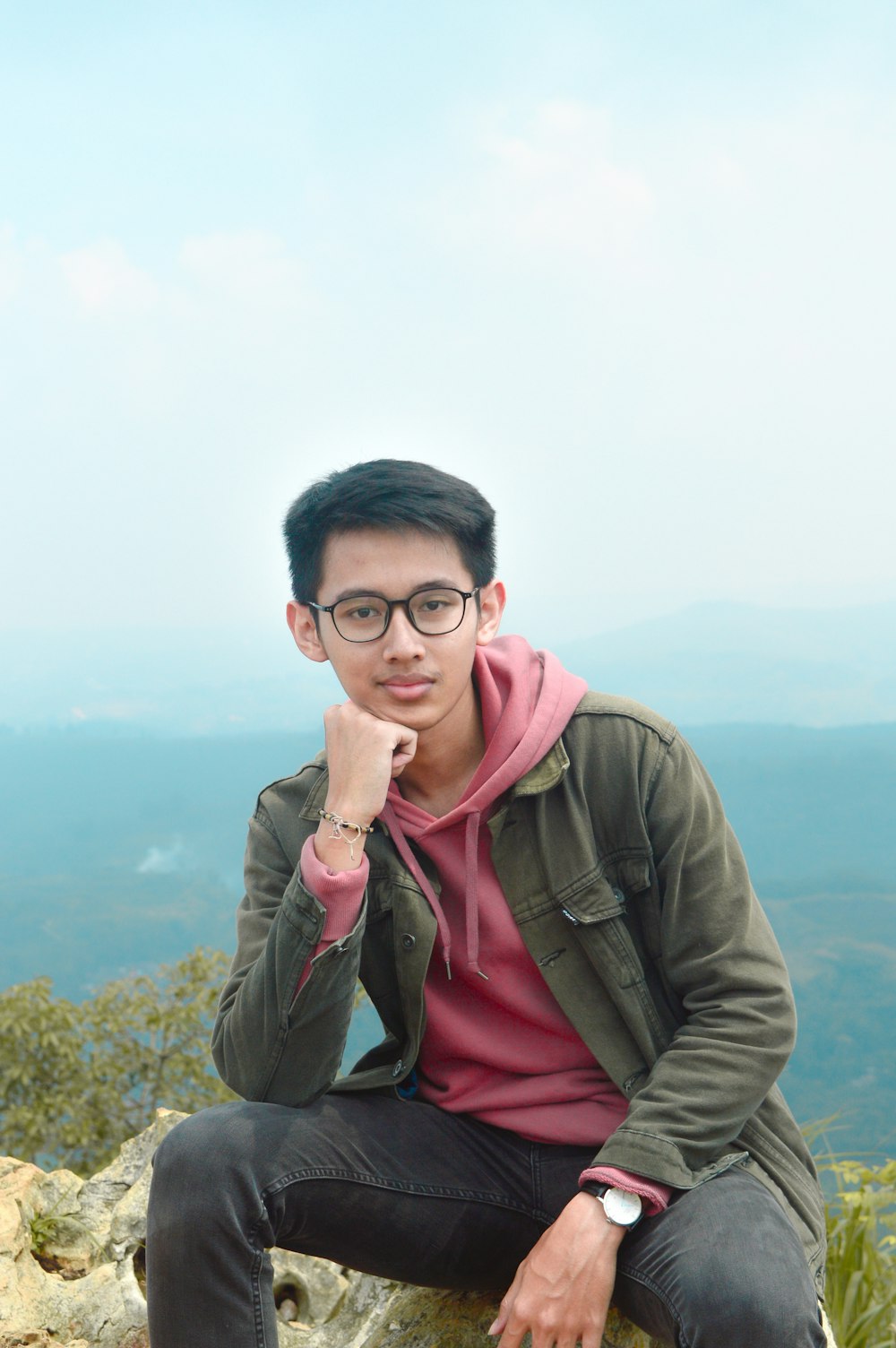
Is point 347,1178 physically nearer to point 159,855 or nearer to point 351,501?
point 351,501

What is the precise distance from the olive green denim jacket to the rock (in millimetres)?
518

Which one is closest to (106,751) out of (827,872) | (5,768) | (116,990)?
(5,768)

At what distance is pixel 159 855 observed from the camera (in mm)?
42562

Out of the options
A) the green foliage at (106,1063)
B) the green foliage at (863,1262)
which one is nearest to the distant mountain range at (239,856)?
the green foliage at (106,1063)

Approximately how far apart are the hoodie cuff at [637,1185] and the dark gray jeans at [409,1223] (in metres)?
0.02

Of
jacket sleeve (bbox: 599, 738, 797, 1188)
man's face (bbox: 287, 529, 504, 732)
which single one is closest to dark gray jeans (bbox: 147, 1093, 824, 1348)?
jacket sleeve (bbox: 599, 738, 797, 1188)

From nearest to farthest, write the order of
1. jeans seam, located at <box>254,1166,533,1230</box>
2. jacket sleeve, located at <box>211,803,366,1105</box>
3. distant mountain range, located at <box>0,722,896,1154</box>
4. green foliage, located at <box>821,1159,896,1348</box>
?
jeans seam, located at <box>254,1166,533,1230</box>, jacket sleeve, located at <box>211,803,366,1105</box>, green foliage, located at <box>821,1159,896,1348</box>, distant mountain range, located at <box>0,722,896,1154</box>

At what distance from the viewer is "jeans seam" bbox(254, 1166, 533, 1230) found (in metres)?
2.04

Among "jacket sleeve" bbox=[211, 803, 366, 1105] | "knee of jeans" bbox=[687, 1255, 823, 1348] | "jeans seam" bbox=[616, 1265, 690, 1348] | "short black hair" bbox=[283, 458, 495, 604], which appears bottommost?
"jeans seam" bbox=[616, 1265, 690, 1348]

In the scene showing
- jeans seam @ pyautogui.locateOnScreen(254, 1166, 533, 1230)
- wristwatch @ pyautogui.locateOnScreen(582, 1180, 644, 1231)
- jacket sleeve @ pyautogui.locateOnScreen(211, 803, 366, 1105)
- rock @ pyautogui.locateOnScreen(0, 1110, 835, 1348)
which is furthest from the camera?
rock @ pyautogui.locateOnScreen(0, 1110, 835, 1348)

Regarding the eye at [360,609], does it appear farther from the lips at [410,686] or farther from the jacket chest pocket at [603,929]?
the jacket chest pocket at [603,929]

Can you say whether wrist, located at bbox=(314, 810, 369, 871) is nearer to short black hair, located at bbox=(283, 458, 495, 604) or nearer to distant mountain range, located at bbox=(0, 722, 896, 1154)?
short black hair, located at bbox=(283, 458, 495, 604)

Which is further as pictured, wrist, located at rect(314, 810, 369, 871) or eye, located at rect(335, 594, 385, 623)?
eye, located at rect(335, 594, 385, 623)

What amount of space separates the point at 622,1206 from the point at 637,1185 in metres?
0.04
